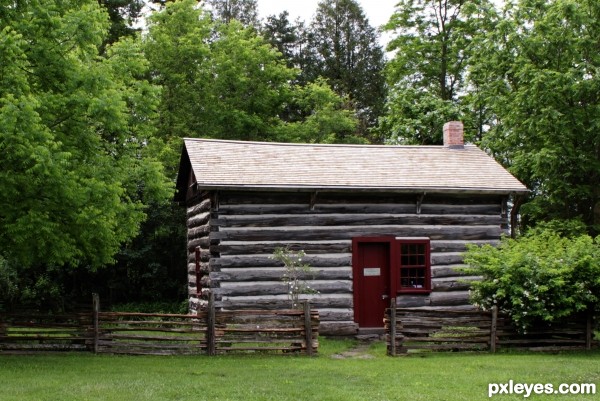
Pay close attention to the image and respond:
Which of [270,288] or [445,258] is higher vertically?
[445,258]

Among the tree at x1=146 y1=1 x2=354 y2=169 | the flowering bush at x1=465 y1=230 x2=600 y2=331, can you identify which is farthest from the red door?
the tree at x1=146 y1=1 x2=354 y2=169

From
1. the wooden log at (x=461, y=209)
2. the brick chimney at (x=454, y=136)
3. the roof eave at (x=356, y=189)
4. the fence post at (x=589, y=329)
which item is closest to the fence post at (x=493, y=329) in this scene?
the fence post at (x=589, y=329)

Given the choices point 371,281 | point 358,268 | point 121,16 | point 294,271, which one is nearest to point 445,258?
point 371,281

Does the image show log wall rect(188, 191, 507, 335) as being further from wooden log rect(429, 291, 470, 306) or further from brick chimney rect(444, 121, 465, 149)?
brick chimney rect(444, 121, 465, 149)

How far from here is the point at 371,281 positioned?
19.2 metres

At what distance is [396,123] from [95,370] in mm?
23024

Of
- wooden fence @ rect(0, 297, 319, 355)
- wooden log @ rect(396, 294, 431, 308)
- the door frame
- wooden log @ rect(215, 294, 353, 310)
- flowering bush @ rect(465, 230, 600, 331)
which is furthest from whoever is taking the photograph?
wooden log @ rect(396, 294, 431, 308)

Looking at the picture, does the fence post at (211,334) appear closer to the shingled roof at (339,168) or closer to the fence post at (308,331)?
the fence post at (308,331)

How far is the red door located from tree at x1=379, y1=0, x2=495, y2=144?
46.2ft

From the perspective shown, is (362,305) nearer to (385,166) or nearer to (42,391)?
(385,166)

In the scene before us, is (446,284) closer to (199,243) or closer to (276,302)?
(276,302)

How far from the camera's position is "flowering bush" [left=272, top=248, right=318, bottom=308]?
59.5 ft

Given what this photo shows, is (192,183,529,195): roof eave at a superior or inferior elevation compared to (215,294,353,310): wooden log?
superior

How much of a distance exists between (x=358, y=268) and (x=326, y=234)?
4.03 feet
